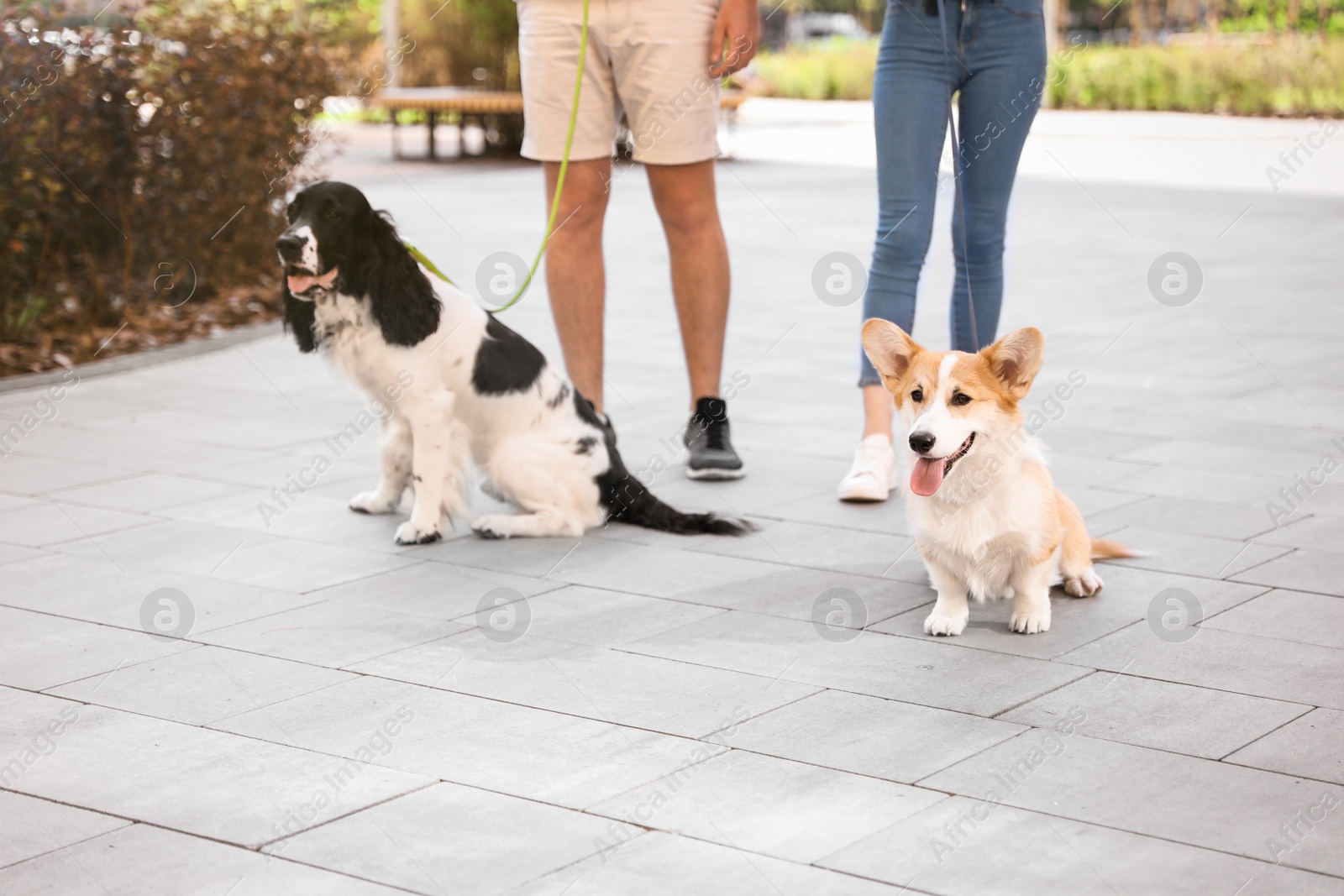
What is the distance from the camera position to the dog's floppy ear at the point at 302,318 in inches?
183

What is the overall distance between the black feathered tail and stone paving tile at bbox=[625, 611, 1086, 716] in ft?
2.57

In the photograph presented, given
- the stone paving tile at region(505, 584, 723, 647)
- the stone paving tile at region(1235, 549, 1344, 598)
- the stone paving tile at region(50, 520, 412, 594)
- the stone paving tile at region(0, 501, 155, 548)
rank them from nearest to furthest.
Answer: the stone paving tile at region(505, 584, 723, 647)
the stone paving tile at region(1235, 549, 1344, 598)
the stone paving tile at region(50, 520, 412, 594)
the stone paving tile at region(0, 501, 155, 548)

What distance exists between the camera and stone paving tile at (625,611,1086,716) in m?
3.30

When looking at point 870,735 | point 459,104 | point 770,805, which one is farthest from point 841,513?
point 459,104

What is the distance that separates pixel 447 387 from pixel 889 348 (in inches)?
59.9

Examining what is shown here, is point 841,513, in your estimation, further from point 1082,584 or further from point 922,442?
point 922,442

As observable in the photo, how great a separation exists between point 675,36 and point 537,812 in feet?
10.2

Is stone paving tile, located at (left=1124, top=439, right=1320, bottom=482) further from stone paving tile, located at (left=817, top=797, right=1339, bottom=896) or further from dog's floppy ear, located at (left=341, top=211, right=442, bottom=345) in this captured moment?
stone paving tile, located at (left=817, top=797, right=1339, bottom=896)

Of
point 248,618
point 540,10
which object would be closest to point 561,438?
point 248,618

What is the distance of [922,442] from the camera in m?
3.48

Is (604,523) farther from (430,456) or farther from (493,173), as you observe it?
(493,173)

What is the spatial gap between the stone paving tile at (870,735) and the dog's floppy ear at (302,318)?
2217mm

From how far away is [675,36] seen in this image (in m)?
4.99

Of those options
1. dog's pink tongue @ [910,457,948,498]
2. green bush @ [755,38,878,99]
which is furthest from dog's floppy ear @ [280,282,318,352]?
green bush @ [755,38,878,99]
